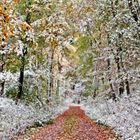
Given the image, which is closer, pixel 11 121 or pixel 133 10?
pixel 133 10

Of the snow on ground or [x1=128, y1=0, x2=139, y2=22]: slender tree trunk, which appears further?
[x1=128, y1=0, x2=139, y2=22]: slender tree trunk

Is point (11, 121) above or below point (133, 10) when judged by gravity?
below

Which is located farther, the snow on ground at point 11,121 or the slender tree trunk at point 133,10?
the slender tree trunk at point 133,10

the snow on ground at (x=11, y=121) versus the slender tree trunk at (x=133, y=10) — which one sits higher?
the slender tree trunk at (x=133, y=10)

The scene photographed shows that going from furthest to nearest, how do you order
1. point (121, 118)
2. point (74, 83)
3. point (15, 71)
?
1. point (74, 83)
2. point (15, 71)
3. point (121, 118)

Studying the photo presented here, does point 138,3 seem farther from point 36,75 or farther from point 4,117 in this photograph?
point 36,75

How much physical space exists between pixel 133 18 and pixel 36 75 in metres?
12.0

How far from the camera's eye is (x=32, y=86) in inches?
1014

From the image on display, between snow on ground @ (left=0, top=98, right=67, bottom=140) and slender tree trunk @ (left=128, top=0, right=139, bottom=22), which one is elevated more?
slender tree trunk @ (left=128, top=0, right=139, bottom=22)

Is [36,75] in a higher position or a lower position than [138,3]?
lower

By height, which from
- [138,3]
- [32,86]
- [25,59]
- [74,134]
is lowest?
[74,134]

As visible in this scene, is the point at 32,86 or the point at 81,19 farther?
the point at 32,86

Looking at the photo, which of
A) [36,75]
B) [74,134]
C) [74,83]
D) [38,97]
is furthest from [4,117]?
[74,83]

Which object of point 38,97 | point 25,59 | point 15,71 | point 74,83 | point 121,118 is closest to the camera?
point 121,118
